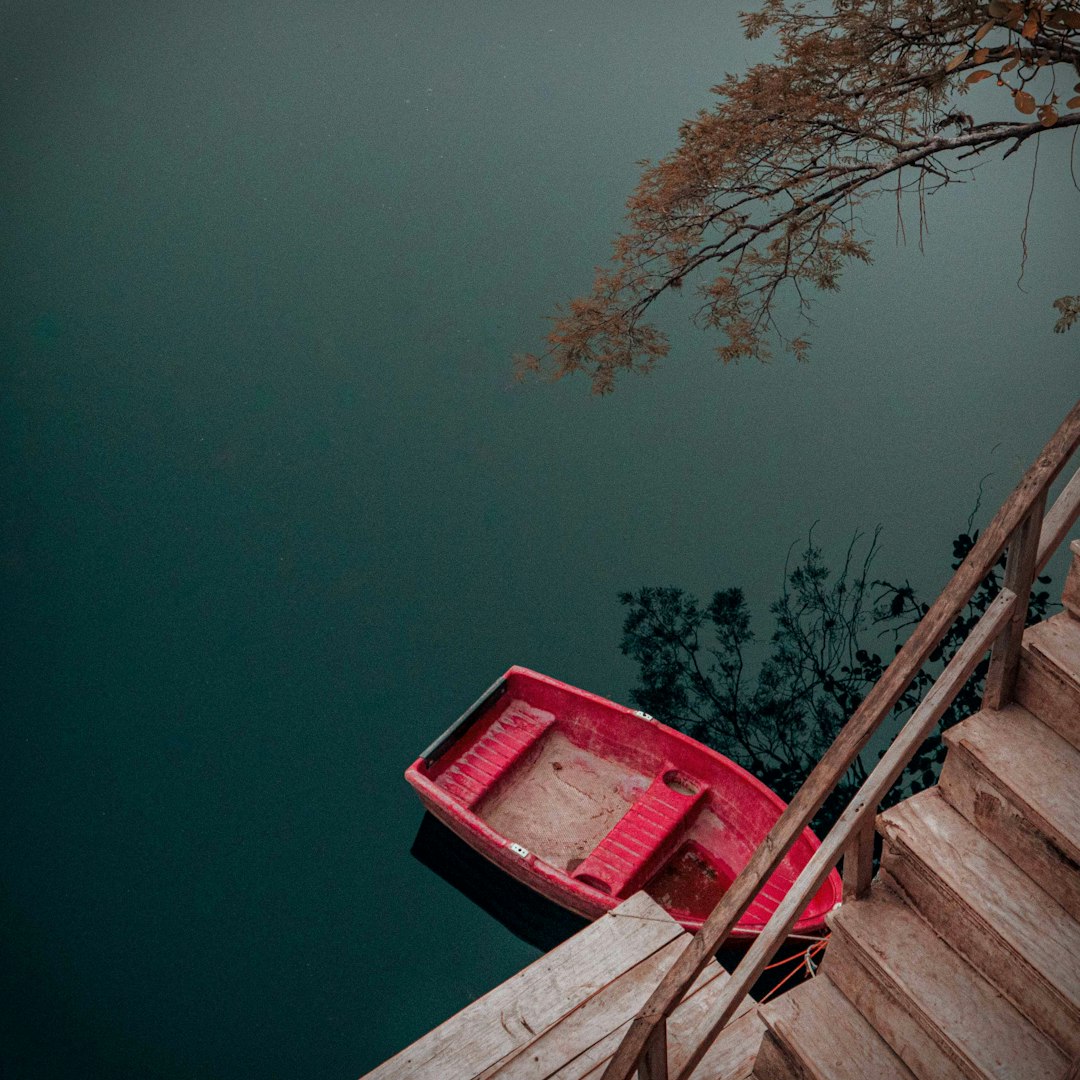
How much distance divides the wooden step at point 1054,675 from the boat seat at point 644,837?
156 inches

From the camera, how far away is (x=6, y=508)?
9641 millimetres

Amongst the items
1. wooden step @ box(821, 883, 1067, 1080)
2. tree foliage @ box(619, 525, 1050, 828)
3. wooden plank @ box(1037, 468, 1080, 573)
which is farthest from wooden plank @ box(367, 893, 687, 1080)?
tree foliage @ box(619, 525, 1050, 828)

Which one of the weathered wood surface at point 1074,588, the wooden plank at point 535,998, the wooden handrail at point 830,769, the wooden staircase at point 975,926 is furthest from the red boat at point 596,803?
the wooden handrail at point 830,769

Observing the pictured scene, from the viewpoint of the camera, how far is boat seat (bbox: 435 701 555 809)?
691 centimetres

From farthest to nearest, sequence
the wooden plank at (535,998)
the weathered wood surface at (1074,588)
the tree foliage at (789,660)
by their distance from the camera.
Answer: the tree foliage at (789,660) → the wooden plank at (535,998) → the weathered wood surface at (1074,588)

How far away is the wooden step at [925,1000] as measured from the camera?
2389 millimetres

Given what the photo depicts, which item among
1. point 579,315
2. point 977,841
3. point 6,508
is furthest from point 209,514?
point 977,841

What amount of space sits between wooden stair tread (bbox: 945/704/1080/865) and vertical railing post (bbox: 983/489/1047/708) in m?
0.08

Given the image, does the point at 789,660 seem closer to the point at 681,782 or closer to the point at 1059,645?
the point at 681,782

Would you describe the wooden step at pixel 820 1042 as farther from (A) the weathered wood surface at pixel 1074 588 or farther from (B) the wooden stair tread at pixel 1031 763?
(A) the weathered wood surface at pixel 1074 588

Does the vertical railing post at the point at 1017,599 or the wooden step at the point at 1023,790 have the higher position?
the vertical railing post at the point at 1017,599

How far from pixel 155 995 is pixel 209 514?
4657mm

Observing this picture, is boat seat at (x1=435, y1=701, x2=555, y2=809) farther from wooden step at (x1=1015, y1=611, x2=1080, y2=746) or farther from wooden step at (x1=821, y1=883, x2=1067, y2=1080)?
wooden step at (x1=1015, y1=611, x2=1080, y2=746)

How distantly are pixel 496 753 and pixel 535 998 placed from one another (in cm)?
394
